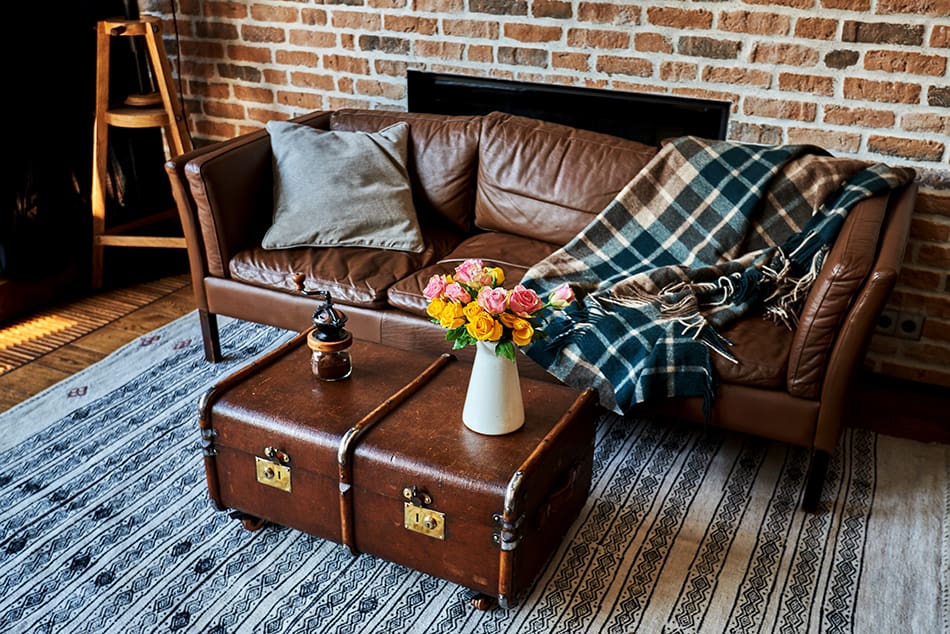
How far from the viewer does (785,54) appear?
286cm

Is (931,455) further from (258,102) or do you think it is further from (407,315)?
(258,102)

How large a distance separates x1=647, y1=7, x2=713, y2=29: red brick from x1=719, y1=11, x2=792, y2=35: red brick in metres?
0.05

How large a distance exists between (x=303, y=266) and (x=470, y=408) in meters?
1.03

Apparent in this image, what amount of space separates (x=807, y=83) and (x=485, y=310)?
5.32 feet

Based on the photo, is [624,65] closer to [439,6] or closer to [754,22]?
[754,22]

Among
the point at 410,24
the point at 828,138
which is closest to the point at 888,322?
the point at 828,138

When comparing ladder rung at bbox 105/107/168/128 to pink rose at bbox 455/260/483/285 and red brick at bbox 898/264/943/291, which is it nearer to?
pink rose at bbox 455/260/483/285

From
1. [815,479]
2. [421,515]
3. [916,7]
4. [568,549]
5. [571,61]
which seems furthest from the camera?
[571,61]

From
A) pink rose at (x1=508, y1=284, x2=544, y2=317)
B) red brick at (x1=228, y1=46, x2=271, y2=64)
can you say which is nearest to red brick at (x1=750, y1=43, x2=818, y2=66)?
pink rose at (x1=508, y1=284, x2=544, y2=317)

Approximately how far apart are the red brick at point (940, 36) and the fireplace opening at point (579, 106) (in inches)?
24.6

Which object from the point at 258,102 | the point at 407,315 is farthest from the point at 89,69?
the point at 407,315

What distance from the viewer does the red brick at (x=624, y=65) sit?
10.1 ft

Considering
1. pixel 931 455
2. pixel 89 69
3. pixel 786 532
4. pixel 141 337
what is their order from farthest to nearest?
pixel 89 69, pixel 141 337, pixel 931 455, pixel 786 532

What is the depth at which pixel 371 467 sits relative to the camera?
76.7 inches
